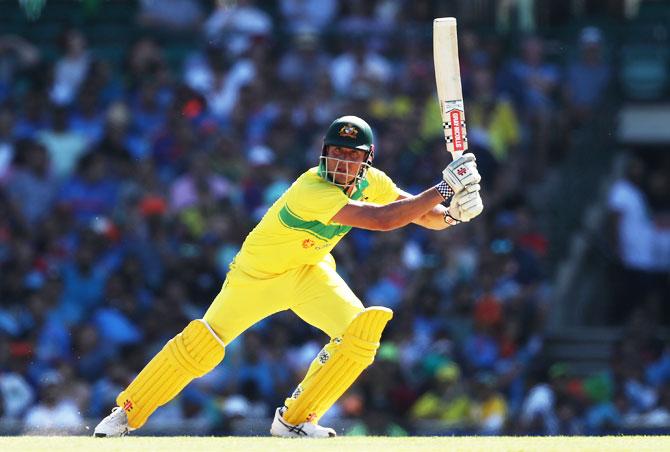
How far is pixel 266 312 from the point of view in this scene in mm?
8875

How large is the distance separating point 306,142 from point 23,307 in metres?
3.12

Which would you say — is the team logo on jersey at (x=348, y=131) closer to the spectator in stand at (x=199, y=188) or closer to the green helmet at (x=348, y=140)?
the green helmet at (x=348, y=140)

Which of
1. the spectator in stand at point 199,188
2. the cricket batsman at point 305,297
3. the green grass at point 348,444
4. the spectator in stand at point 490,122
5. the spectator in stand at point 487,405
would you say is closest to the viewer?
the green grass at point 348,444

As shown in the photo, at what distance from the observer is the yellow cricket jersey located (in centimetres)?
855

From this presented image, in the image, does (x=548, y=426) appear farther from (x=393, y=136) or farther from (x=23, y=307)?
(x=23, y=307)

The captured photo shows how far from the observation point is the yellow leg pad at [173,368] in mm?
8719

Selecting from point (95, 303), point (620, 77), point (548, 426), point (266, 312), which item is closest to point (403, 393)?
point (548, 426)

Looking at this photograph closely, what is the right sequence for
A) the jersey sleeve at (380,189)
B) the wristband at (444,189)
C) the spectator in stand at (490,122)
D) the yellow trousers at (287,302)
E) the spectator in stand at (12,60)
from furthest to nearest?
the spectator in stand at (12,60), the spectator in stand at (490,122), the jersey sleeve at (380,189), the yellow trousers at (287,302), the wristband at (444,189)

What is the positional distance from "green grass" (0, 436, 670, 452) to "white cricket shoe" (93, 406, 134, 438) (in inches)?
8.1

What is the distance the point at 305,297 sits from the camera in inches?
351

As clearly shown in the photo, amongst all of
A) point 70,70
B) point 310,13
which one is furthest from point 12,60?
point 310,13

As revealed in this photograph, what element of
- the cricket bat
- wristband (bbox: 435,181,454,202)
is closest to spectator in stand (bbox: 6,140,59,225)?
the cricket bat

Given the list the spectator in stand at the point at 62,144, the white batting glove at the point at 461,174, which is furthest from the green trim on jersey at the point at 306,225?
the spectator in stand at the point at 62,144

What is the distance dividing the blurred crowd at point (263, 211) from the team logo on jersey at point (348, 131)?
144 inches
